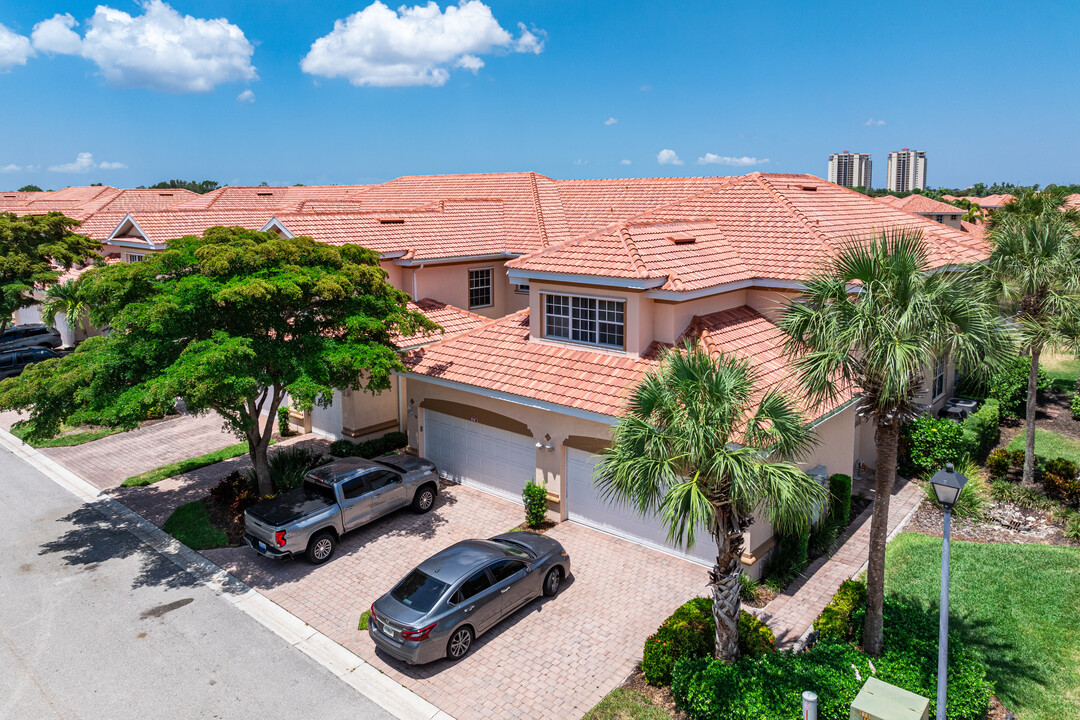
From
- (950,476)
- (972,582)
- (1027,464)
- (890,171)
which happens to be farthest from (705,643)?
(890,171)

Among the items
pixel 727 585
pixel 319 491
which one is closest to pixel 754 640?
pixel 727 585

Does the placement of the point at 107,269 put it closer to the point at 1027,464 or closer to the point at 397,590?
the point at 397,590

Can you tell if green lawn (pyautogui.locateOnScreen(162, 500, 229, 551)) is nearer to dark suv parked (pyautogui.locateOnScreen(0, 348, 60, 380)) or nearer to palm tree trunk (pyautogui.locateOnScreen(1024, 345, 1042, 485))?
dark suv parked (pyautogui.locateOnScreen(0, 348, 60, 380))

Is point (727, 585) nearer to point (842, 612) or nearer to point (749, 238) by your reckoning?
point (842, 612)

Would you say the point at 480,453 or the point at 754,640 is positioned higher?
the point at 480,453

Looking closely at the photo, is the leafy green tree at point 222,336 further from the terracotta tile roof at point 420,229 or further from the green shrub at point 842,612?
the green shrub at point 842,612

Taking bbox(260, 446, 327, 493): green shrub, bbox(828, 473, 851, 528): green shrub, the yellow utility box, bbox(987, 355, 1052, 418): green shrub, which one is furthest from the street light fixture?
bbox(987, 355, 1052, 418): green shrub
